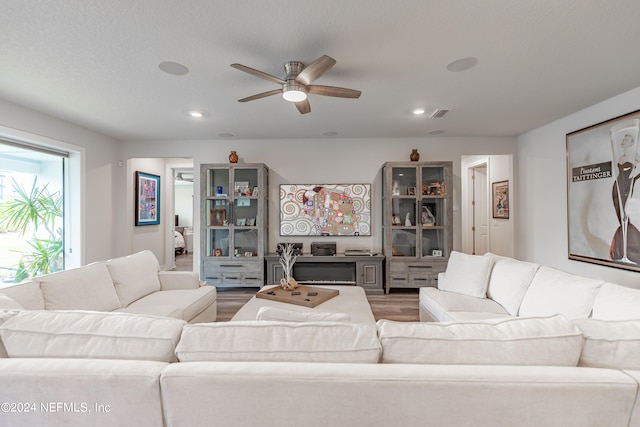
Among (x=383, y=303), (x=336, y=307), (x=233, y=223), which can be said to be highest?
(x=233, y=223)

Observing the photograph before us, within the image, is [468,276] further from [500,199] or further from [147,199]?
[147,199]

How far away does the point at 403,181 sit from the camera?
4613 mm

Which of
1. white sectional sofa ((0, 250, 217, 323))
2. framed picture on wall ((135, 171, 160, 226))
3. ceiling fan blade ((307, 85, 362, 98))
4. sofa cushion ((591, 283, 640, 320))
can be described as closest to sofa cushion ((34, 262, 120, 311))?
white sectional sofa ((0, 250, 217, 323))

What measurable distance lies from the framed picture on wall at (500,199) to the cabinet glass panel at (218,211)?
491 centimetres

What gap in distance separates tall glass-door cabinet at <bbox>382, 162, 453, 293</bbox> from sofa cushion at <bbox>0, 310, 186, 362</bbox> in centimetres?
375

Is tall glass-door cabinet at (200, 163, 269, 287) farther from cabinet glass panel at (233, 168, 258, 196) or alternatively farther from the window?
the window

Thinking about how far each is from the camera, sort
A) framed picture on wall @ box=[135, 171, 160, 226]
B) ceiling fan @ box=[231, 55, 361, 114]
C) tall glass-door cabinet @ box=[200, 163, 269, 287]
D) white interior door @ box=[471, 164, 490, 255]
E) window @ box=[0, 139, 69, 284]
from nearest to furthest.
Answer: ceiling fan @ box=[231, 55, 361, 114]
window @ box=[0, 139, 69, 284]
tall glass-door cabinet @ box=[200, 163, 269, 287]
framed picture on wall @ box=[135, 171, 160, 226]
white interior door @ box=[471, 164, 490, 255]

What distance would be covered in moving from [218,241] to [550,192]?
5.04 m

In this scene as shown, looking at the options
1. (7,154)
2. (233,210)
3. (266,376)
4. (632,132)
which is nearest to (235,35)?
(266,376)

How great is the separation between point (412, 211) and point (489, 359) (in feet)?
12.2

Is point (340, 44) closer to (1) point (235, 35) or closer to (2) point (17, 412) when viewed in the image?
(1) point (235, 35)

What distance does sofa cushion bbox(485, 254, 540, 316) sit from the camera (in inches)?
93.0

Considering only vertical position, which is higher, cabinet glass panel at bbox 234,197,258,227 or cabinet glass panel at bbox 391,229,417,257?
cabinet glass panel at bbox 234,197,258,227

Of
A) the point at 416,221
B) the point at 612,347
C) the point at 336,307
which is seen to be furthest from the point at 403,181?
the point at 612,347
